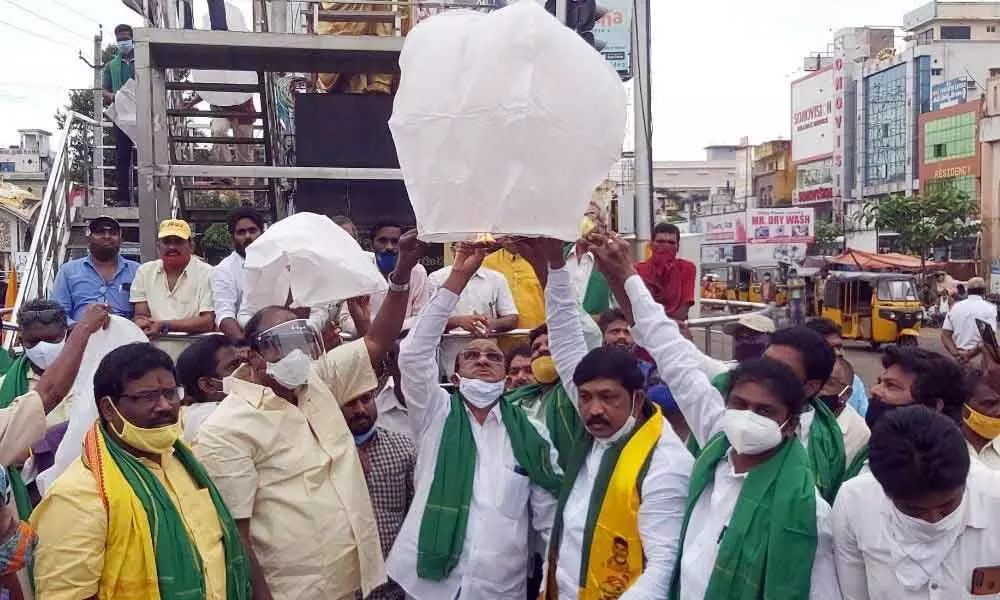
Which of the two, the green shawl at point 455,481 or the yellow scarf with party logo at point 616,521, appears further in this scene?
→ the green shawl at point 455,481

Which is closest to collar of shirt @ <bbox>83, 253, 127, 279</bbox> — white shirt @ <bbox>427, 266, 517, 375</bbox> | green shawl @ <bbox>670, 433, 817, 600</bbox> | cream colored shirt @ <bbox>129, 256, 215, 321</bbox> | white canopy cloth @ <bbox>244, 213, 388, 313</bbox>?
cream colored shirt @ <bbox>129, 256, 215, 321</bbox>

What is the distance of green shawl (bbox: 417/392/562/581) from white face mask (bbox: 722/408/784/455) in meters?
1.02

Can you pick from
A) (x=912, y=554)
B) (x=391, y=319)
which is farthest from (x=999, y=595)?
(x=391, y=319)

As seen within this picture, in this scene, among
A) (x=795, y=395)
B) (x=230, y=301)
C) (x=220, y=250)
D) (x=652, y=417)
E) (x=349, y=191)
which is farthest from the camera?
(x=220, y=250)

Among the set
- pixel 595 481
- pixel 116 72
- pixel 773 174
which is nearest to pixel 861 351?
pixel 116 72

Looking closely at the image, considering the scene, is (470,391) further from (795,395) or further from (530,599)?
(795,395)

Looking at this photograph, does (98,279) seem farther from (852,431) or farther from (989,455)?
(989,455)

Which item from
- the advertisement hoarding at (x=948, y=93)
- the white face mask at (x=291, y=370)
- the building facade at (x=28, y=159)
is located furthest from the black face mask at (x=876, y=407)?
the building facade at (x=28, y=159)

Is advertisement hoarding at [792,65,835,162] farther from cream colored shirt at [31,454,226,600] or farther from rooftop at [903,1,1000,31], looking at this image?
cream colored shirt at [31,454,226,600]

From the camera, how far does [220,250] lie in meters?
21.9

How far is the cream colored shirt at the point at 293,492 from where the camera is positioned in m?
3.61

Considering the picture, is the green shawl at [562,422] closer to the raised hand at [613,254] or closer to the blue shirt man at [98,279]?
the raised hand at [613,254]

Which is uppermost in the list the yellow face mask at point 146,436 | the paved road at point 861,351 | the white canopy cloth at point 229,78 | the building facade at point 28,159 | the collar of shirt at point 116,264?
the building facade at point 28,159

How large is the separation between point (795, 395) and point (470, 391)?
1.42 m
